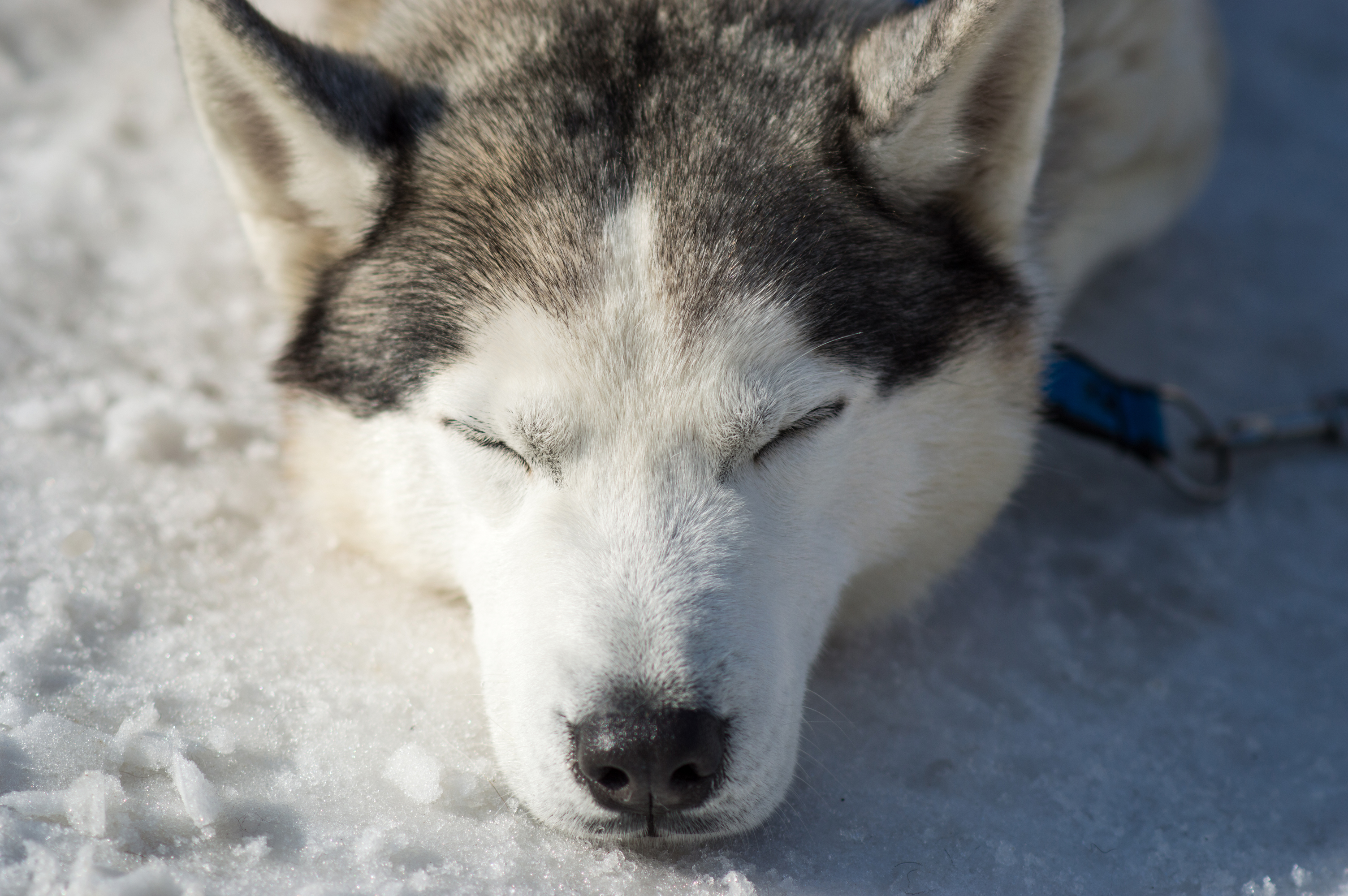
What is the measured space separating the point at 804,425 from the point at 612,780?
77cm

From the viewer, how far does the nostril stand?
6.12 feet

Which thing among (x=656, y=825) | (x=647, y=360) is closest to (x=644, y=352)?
(x=647, y=360)

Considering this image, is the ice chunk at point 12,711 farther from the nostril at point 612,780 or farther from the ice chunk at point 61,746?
the nostril at point 612,780

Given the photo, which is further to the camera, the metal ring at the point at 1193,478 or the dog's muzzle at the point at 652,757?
the metal ring at the point at 1193,478

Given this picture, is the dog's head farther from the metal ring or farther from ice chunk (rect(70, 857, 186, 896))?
the metal ring

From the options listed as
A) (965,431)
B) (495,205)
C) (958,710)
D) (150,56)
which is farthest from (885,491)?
(150,56)

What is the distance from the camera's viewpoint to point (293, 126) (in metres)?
2.29

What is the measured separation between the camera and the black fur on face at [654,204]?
6.96 feet

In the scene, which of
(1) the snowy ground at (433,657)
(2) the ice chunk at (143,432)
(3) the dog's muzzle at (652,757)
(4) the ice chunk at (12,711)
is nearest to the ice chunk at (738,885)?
(1) the snowy ground at (433,657)

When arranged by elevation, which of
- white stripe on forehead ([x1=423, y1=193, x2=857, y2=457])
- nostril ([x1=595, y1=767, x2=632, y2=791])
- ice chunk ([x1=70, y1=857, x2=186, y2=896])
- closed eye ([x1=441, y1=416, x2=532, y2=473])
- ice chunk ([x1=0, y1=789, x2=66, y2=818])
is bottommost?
ice chunk ([x1=0, y1=789, x2=66, y2=818])

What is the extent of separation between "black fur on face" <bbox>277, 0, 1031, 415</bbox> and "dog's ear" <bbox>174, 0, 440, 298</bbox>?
0.20 feet

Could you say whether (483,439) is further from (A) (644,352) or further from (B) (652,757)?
(B) (652,757)

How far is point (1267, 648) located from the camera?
2688 mm

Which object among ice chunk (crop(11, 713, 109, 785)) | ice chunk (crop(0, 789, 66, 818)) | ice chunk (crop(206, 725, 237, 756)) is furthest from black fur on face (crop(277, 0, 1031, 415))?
ice chunk (crop(0, 789, 66, 818))
